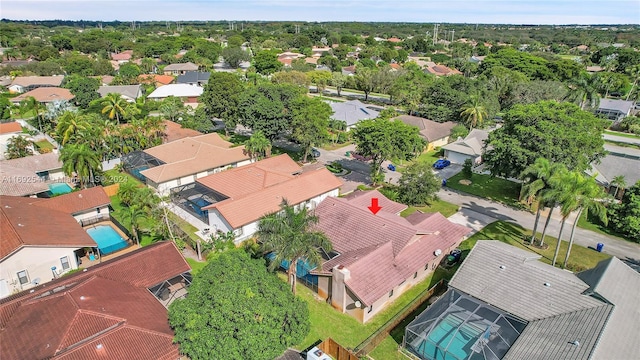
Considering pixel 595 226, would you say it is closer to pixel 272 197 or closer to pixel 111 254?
pixel 272 197

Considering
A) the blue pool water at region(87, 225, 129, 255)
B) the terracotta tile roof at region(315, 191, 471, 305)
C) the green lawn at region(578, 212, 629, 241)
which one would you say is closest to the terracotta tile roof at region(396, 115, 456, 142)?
the green lawn at region(578, 212, 629, 241)

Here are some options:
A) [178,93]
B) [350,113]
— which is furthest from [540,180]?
[178,93]

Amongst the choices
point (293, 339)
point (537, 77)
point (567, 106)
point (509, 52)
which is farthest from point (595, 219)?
point (509, 52)

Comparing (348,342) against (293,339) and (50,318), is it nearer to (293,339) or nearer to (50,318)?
(293,339)

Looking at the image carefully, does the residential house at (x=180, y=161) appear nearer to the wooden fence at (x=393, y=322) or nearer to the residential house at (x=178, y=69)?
the wooden fence at (x=393, y=322)

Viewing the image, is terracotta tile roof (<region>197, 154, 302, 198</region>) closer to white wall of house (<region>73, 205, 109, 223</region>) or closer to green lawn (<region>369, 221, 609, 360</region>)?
white wall of house (<region>73, 205, 109, 223</region>)
